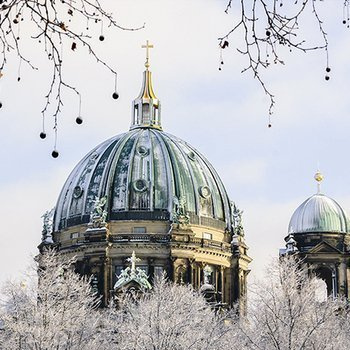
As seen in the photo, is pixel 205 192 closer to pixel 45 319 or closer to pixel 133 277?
pixel 133 277

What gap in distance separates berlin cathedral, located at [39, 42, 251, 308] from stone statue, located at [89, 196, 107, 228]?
0.08 m

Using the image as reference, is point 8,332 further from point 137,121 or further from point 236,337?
point 137,121

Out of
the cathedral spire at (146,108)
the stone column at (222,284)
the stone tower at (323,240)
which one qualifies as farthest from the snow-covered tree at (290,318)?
the cathedral spire at (146,108)

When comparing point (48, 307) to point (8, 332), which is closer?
point (48, 307)

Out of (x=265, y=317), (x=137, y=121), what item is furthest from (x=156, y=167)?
(x=265, y=317)

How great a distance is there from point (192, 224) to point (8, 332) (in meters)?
32.8

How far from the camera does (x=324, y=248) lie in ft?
260

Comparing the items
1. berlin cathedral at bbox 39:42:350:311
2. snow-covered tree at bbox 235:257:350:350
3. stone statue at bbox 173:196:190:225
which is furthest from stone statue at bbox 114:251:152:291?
snow-covered tree at bbox 235:257:350:350

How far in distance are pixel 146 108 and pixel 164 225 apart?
15.1 m

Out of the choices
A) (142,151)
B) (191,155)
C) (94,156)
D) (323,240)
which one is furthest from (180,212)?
(323,240)

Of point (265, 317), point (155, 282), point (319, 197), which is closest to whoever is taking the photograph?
point (265, 317)

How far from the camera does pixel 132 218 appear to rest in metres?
84.4

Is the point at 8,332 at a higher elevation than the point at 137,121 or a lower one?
lower

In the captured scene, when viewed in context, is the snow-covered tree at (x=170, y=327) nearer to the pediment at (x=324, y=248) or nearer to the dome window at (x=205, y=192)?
the pediment at (x=324, y=248)
